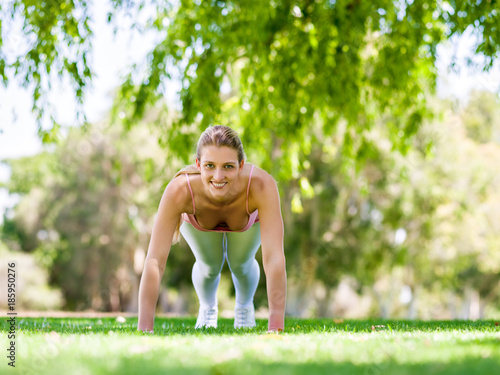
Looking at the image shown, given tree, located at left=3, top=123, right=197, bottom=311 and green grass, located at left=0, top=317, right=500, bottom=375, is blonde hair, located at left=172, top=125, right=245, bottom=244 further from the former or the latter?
tree, located at left=3, top=123, right=197, bottom=311

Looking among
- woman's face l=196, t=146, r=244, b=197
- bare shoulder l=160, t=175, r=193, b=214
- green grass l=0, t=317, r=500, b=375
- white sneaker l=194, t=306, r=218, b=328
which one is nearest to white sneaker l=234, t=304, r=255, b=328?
white sneaker l=194, t=306, r=218, b=328

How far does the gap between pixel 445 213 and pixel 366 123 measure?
10.2 metres

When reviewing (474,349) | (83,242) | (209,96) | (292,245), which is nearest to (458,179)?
(292,245)

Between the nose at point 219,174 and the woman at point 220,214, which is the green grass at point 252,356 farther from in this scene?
the nose at point 219,174

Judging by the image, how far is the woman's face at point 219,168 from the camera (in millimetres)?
3877

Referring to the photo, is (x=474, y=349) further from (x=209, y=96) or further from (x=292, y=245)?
(x=292, y=245)

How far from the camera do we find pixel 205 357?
242cm

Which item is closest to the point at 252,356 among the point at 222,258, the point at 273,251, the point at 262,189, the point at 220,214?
the point at 273,251

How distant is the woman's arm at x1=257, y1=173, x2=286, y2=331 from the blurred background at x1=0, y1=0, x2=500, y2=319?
3.13 m

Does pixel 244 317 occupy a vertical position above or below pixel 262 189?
below

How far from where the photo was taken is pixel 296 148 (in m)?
8.53

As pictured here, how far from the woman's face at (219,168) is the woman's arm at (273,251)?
0.85 ft

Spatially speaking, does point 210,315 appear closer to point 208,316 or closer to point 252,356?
point 208,316

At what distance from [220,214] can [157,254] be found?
704mm
